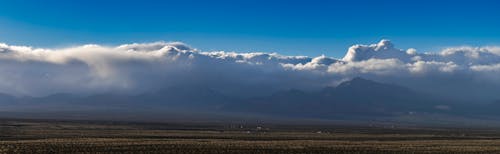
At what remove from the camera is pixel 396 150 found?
67312 mm

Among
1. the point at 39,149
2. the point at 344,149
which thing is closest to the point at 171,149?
the point at 39,149

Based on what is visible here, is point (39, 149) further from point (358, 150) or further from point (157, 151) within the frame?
point (358, 150)

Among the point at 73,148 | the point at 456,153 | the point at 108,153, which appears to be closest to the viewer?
the point at 108,153

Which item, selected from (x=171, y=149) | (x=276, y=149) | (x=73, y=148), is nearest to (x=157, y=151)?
(x=171, y=149)

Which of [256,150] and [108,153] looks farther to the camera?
[256,150]

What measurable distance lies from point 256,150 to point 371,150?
40.0 feet

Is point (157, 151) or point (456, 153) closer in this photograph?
point (157, 151)

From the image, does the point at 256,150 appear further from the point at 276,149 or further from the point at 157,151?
the point at 157,151

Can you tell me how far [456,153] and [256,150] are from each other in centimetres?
1961

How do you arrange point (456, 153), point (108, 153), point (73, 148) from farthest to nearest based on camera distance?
point (456, 153)
point (73, 148)
point (108, 153)

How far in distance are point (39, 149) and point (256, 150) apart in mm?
19523

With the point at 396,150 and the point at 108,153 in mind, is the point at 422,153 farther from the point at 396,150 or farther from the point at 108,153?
the point at 108,153

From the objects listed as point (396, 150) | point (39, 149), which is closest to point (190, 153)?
point (39, 149)

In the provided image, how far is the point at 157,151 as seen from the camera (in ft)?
195
